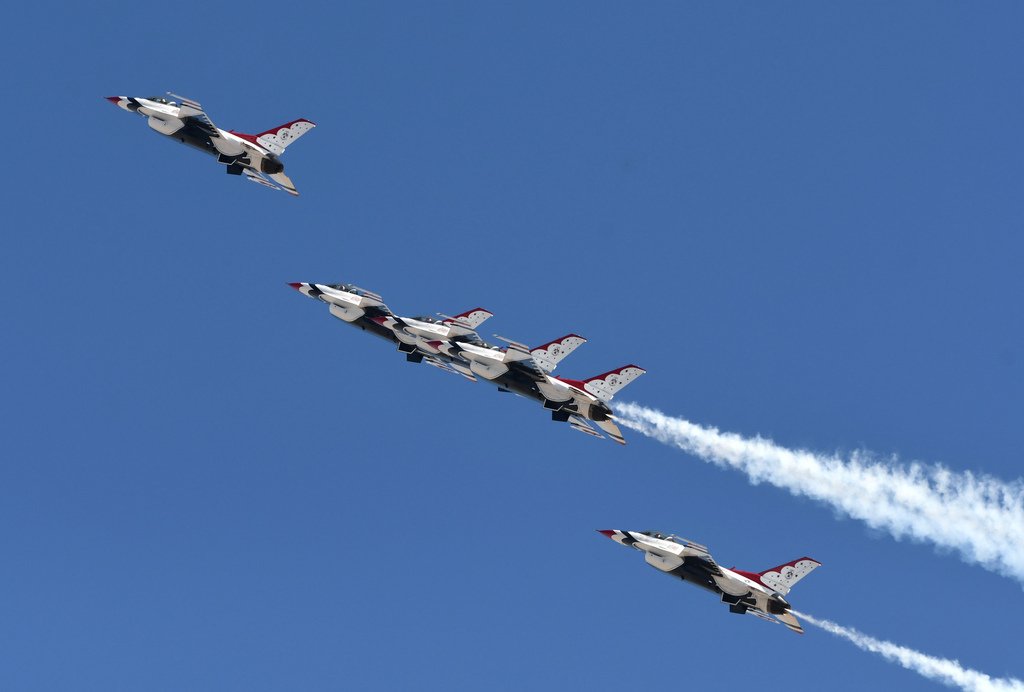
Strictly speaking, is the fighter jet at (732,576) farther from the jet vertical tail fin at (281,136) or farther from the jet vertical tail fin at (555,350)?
the jet vertical tail fin at (281,136)

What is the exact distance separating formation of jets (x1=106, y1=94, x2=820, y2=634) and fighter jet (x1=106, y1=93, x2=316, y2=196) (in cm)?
7

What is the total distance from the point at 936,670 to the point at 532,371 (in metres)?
32.8

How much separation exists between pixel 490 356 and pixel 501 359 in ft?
2.58

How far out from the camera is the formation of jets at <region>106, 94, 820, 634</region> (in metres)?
115

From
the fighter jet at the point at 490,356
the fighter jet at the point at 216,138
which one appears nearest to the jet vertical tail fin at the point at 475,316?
the fighter jet at the point at 490,356

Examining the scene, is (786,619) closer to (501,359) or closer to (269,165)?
(501,359)

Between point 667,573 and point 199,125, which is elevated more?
point 199,125

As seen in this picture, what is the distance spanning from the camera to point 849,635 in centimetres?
11619

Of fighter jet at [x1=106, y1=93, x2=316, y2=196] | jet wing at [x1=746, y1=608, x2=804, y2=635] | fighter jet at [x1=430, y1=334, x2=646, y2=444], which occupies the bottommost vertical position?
jet wing at [x1=746, y1=608, x2=804, y2=635]

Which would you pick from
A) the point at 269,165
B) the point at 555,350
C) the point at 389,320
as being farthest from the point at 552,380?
→ the point at 269,165

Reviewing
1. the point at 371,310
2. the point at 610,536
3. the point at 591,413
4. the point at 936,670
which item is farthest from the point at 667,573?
the point at 371,310

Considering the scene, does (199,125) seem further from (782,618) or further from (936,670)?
(936,670)

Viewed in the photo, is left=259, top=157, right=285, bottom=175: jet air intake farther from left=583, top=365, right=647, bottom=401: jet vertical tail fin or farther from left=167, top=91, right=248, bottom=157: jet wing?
left=583, top=365, right=647, bottom=401: jet vertical tail fin

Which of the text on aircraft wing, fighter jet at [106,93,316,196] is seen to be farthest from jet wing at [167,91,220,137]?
the text on aircraft wing
